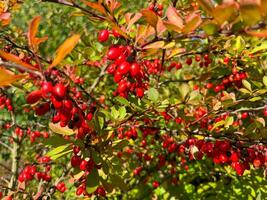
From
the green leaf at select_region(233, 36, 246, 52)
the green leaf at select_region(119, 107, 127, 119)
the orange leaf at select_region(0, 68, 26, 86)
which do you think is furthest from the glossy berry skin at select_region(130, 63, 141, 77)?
the green leaf at select_region(233, 36, 246, 52)

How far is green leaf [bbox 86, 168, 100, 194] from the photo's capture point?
66.4 inches

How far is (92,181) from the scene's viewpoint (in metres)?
1.70

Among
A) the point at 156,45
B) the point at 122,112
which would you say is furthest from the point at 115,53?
the point at 122,112

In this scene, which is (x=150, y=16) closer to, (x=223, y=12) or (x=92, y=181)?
(x=223, y=12)

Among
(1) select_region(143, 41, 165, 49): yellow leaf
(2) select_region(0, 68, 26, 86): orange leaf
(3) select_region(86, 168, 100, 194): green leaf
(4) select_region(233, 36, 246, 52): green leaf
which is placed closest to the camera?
(2) select_region(0, 68, 26, 86): orange leaf

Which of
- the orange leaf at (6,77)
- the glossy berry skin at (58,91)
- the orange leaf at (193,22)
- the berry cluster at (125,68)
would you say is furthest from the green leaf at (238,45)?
the orange leaf at (6,77)

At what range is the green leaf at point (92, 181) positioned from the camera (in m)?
1.69

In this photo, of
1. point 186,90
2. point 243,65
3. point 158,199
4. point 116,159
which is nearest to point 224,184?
point 158,199

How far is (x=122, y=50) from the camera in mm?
1628

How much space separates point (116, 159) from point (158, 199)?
227 centimetres

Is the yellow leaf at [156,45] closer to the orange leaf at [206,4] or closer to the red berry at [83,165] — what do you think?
the orange leaf at [206,4]

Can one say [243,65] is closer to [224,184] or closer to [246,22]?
[224,184]

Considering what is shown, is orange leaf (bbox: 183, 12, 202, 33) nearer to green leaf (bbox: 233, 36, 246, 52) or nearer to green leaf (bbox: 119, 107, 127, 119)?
green leaf (bbox: 119, 107, 127, 119)

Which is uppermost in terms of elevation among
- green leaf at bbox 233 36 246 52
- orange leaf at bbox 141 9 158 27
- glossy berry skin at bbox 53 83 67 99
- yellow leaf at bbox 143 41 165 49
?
orange leaf at bbox 141 9 158 27
